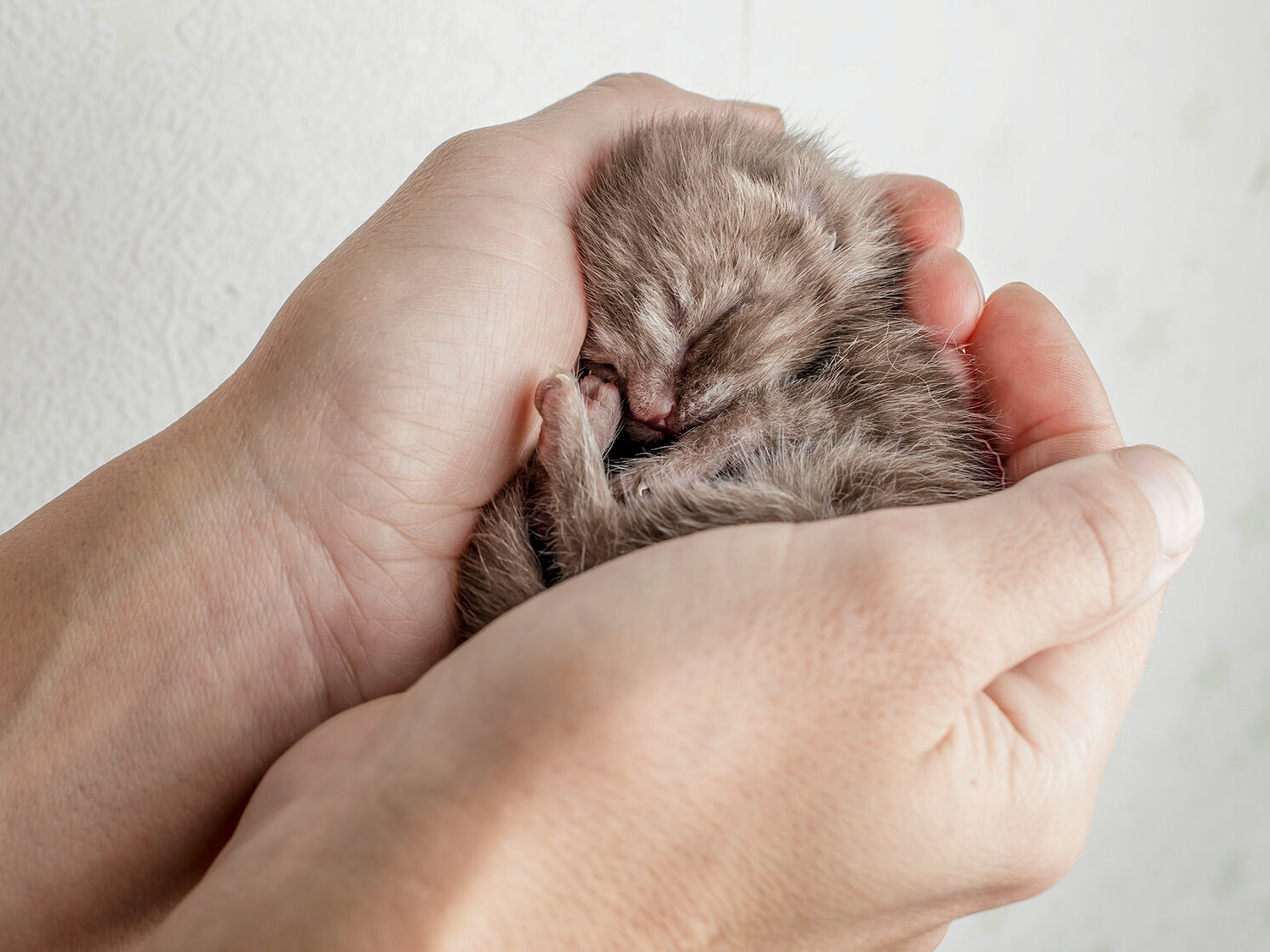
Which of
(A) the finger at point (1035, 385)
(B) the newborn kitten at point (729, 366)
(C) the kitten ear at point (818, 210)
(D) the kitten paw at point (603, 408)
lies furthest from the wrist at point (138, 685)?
(A) the finger at point (1035, 385)

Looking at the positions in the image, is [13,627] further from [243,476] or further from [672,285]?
[672,285]

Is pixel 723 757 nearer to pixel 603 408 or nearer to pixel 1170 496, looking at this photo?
pixel 1170 496

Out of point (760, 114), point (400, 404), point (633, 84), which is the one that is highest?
point (633, 84)

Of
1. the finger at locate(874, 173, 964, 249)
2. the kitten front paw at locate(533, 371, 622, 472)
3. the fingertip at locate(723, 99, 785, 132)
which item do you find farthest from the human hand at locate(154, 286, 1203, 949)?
the fingertip at locate(723, 99, 785, 132)

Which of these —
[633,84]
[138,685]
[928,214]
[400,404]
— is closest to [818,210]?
[928,214]

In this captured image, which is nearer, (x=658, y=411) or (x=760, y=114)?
(x=658, y=411)

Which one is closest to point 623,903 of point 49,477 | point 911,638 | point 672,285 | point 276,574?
point 911,638

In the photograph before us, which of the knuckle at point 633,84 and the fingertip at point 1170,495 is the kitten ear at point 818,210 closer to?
the knuckle at point 633,84

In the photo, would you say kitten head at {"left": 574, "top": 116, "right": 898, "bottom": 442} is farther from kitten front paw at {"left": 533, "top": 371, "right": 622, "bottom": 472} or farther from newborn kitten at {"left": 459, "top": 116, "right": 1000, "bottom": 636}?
kitten front paw at {"left": 533, "top": 371, "right": 622, "bottom": 472}

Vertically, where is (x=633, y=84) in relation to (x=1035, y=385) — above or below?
above
